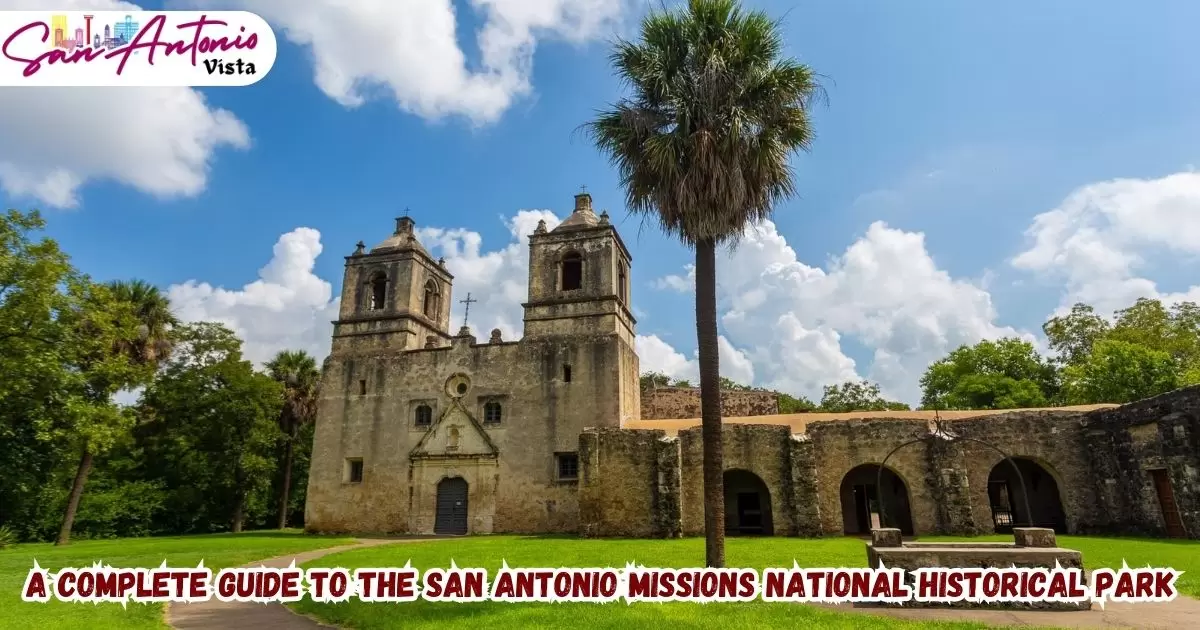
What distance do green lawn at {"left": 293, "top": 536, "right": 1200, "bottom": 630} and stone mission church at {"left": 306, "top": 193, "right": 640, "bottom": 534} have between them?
279 inches

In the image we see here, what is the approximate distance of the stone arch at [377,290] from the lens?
1203 inches

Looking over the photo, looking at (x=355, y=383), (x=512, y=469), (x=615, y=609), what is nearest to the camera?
(x=615, y=609)

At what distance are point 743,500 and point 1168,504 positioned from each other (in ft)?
38.8

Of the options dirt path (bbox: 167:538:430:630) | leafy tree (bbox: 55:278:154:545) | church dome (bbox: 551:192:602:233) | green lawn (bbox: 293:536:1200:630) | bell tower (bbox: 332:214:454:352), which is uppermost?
church dome (bbox: 551:192:602:233)

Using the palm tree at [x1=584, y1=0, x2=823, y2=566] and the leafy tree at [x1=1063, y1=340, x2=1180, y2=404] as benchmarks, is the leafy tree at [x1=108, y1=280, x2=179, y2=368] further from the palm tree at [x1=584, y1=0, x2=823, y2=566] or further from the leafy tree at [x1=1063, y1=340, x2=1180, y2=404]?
the leafy tree at [x1=1063, y1=340, x2=1180, y2=404]

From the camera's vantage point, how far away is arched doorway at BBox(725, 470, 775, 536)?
23.0 meters

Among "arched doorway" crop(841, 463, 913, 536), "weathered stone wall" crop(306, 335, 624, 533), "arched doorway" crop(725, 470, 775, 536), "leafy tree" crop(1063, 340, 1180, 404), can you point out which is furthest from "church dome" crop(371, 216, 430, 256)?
"leafy tree" crop(1063, 340, 1180, 404)

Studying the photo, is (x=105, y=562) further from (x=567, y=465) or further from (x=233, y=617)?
(x=567, y=465)

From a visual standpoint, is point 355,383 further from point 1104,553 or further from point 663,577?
point 1104,553

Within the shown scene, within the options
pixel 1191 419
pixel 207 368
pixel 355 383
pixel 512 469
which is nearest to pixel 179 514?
pixel 207 368

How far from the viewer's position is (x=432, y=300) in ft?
107

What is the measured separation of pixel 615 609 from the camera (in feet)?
27.0

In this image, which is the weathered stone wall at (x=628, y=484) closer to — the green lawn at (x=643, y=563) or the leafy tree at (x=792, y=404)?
the green lawn at (x=643, y=563)

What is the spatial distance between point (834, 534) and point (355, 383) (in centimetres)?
2060
